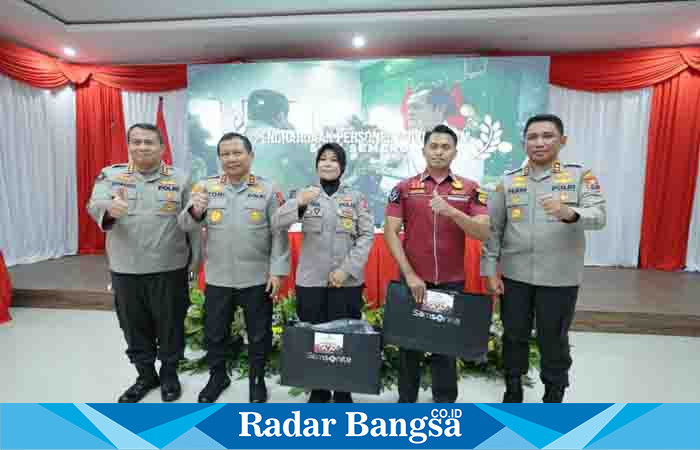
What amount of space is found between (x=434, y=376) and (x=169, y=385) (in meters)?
1.43

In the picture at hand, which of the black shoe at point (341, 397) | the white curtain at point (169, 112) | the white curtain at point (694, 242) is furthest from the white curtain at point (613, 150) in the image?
the white curtain at point (169, 112)

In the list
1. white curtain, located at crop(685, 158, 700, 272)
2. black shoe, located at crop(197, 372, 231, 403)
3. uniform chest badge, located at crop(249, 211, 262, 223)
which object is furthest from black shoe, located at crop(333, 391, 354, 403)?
white curtain, located at crop(685, 158, 700, 272)

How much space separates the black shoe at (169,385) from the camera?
2.09 m

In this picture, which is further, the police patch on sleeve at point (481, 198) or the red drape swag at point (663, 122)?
the red drape swag at point (663, 122)

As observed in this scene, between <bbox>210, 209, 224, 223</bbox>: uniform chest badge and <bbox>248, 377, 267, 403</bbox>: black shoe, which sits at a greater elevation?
<bbox>210, 209, 224, 223</bbox>: uniform chest badge

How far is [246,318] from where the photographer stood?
1998 mm

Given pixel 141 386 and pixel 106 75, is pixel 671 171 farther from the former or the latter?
pixel 106 75

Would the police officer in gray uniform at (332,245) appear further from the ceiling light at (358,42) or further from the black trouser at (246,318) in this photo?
the ceiling light at (358,42)

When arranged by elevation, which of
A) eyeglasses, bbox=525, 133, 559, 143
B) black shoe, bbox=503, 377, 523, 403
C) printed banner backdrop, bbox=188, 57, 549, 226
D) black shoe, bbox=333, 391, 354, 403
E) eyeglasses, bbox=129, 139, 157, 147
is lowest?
black shoe, bbox=333, 391, 354, 403

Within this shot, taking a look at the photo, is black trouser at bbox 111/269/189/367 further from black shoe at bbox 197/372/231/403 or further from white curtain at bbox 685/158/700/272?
white curtain at bbox 685/158/700/272

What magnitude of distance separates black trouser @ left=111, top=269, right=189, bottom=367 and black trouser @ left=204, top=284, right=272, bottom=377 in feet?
0.63

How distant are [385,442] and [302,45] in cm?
455

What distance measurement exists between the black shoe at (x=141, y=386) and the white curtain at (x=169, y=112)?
401 cm

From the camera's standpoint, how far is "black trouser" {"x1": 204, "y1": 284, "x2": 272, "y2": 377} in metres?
1.94
